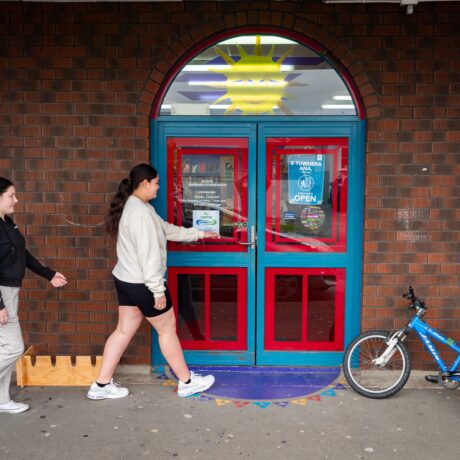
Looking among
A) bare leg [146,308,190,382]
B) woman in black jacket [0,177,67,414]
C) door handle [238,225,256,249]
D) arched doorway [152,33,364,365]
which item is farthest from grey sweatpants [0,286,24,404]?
door handle [238,225,256,249]

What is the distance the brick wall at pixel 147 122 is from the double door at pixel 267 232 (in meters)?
0.26

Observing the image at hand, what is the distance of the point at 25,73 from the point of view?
14.9 feet

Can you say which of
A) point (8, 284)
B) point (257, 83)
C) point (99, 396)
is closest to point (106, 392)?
point (99, 396)

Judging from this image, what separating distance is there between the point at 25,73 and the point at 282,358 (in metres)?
3.36

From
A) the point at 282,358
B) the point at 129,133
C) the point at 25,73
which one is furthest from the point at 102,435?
the point at 25,73

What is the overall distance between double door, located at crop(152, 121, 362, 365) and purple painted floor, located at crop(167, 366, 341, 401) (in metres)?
0.09

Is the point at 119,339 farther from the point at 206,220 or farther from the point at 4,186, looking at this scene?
the point at 4,186

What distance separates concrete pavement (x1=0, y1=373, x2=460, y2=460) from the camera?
3375 mm

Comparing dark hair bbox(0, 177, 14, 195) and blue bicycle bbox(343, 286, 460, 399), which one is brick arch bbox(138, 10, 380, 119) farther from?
blue bicycle bbox(343, 286, 460, 399)

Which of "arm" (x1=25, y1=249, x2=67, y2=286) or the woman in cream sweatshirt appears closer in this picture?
the woman in cream sweatshirt

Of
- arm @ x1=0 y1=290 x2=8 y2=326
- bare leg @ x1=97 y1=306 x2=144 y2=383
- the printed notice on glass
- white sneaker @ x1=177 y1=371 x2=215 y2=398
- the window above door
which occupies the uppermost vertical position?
the window above door

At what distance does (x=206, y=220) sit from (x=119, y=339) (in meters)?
1.30

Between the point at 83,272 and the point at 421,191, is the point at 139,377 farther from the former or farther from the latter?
the point at 421,191

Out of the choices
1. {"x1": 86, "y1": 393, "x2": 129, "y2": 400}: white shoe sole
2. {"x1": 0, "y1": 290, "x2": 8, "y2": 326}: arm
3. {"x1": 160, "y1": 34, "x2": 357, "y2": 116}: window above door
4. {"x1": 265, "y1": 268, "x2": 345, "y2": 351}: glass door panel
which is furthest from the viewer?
{"x1": 265, "y1": 268, "x2": 345, "y2": 351}: glass door panel
